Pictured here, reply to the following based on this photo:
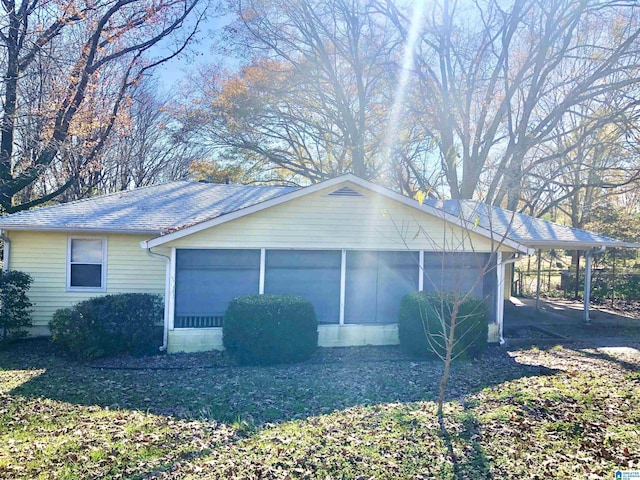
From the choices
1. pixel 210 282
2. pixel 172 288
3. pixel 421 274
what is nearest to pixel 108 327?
pixel 172 288

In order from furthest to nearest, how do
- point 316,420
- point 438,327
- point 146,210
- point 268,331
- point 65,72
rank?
point 65,72
point 146,210
point 438,327
point 268,331
point 316,420

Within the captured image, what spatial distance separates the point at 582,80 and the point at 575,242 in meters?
Result: 9.17

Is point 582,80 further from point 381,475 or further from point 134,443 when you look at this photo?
point 134,443

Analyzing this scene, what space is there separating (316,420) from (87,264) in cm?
781

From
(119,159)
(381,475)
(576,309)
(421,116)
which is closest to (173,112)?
(119,159)

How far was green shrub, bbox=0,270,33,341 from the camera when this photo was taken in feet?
31.8

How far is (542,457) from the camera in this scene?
442 centimetres

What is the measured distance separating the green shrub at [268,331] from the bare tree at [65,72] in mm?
6769

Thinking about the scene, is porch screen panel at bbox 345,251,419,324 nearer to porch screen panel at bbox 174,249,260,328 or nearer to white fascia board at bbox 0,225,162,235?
porch screen panel at bbox 174,249,260,328

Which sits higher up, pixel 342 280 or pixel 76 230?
pixel 76 230

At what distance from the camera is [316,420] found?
5.50m

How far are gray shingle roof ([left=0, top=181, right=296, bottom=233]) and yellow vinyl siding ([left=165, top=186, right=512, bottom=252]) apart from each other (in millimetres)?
571

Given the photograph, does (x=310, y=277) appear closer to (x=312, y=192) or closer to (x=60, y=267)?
(x=312, y=192)

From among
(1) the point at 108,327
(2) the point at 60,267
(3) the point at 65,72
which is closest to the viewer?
(1) the point at 108,327
